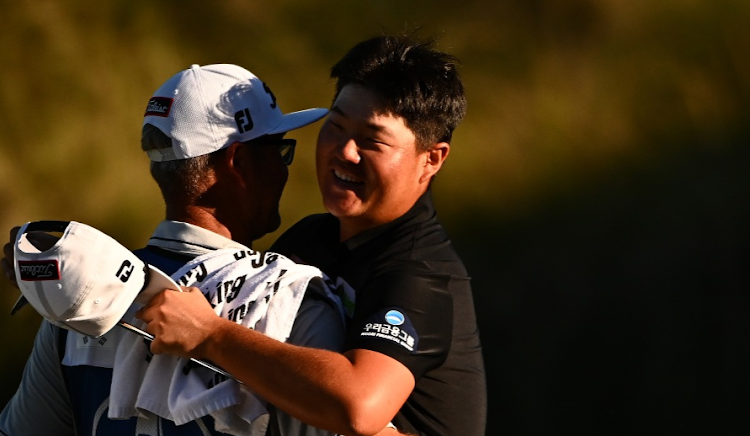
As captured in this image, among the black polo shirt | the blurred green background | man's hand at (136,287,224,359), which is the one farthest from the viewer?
the blurred green background

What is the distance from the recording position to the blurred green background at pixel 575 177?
3648 millimetres

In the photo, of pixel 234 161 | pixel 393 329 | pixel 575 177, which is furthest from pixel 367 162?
pixel 575 177

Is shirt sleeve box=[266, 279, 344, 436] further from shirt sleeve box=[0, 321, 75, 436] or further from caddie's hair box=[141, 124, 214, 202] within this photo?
→ shirt sleeve box=[0, 321, 75, 436]

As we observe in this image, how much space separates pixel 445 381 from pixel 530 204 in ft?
5.87

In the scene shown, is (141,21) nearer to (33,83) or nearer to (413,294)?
(33,83)

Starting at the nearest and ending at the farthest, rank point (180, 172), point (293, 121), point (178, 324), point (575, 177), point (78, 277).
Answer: point (78, 277) < point (178, 324) < point (180, 172) < point (293, 121) < point (575, 177)

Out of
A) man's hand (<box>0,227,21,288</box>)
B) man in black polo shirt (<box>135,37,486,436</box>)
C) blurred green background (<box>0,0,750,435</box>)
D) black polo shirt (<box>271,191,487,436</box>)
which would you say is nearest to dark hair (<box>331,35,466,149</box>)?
man in black polo shirt (<box>135,37,486,436</box>)

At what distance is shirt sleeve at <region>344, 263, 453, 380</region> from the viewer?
72.1 inches

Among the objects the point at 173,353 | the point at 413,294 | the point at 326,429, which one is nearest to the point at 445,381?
the point at 413,294

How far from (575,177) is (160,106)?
1973mm

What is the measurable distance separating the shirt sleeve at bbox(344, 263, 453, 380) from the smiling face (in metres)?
0.30

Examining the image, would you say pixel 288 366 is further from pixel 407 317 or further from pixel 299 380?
pixel 407 317

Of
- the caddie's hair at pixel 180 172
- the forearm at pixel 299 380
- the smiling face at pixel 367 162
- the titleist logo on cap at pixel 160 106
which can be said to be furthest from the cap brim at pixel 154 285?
the smiling face at pixel 367 162

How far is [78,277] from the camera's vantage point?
5.45ft
